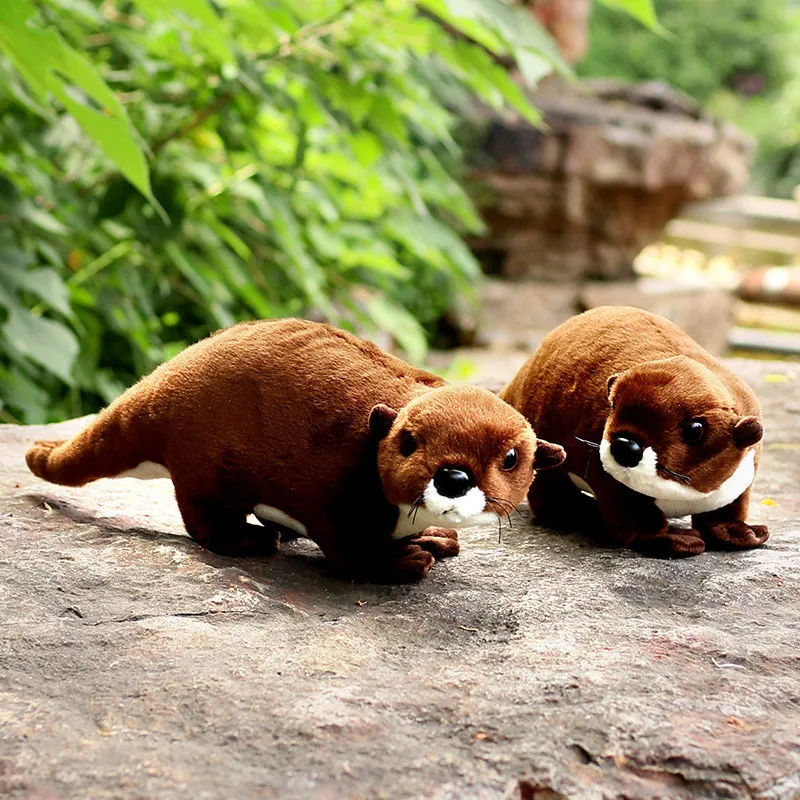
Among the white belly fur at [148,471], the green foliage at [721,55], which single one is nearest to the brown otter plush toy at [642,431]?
the white belly fur at [148,471]

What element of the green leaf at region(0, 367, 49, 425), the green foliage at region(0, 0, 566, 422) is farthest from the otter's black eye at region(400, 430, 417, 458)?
the green leaf at region(0, 367, 49, 425)

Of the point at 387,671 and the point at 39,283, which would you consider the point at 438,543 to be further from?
the point at 39,283

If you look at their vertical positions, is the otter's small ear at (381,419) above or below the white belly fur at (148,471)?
above

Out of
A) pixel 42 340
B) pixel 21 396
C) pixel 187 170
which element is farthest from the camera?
pixel 187 170

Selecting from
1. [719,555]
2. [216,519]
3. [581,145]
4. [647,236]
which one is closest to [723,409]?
[719,555]

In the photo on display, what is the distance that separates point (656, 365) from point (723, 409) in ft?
0.51

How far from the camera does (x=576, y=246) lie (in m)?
8.29

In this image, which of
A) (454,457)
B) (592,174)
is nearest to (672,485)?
(454,457)

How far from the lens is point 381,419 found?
1866 mm

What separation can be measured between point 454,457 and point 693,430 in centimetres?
51

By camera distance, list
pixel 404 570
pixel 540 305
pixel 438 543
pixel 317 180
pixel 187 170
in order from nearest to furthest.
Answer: pixel 404 570 < pixel 438 543 < pixel 187 170 < pixel 317 180 < pixel 540 305

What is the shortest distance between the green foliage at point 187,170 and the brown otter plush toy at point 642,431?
702 millimetres

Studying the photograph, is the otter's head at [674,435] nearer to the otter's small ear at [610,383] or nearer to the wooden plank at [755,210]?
the otter's small ear at [610,383]

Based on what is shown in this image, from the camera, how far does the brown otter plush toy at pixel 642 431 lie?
199cm
